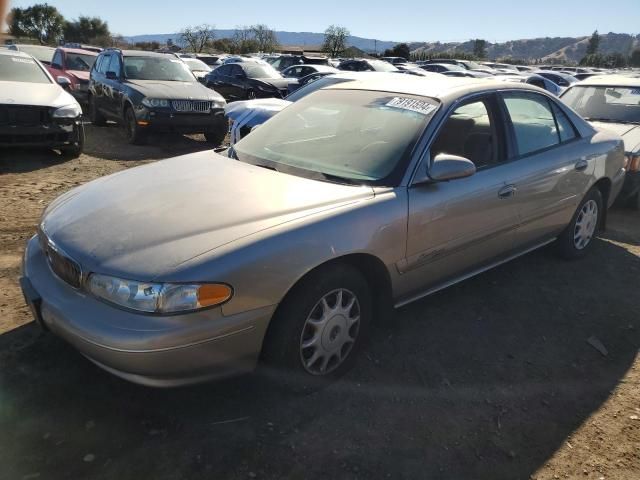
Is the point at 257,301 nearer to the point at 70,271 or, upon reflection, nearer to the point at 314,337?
the point at 314,337

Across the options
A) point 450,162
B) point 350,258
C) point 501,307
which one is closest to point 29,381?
point 350,258

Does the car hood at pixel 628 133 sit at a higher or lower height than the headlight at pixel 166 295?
higher

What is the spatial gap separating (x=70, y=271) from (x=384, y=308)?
1666 mm

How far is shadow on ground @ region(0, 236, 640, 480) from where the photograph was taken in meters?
2.39

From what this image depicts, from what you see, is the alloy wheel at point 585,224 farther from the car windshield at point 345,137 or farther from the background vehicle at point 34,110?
the background vehicle at point 34,110

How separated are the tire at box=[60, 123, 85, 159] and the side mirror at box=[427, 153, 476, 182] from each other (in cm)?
644

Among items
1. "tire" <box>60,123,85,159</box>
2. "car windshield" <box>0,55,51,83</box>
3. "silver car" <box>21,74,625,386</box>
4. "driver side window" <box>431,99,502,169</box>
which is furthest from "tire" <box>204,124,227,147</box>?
"driver side window" <box>431,99,502,169</box>

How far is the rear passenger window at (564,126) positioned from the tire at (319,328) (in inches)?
95.1

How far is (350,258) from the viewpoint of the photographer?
287 cm

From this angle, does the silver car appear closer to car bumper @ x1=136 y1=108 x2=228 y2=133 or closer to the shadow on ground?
the shadow on ground

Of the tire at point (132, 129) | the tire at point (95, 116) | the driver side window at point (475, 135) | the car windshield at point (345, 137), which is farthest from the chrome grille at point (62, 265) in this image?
the tire at point (95, 116)

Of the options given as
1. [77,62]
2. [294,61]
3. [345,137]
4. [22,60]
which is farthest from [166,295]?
[294,61]

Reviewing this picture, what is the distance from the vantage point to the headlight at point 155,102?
905cm

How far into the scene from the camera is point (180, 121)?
923 centimetres
